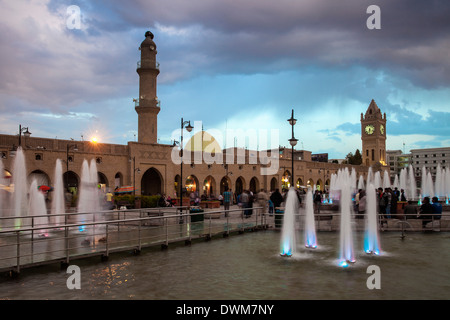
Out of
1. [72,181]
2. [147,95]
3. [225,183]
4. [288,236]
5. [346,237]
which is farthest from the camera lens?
[225,183]

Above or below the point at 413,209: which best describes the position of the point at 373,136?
above

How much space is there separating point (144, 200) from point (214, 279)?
815 inches

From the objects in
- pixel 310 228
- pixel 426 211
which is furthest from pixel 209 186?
pixel 310 228

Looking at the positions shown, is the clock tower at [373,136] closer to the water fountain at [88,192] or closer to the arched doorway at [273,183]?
the arched doorway at [273,183]

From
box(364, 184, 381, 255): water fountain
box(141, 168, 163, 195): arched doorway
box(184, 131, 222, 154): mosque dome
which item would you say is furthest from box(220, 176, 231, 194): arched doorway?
box(364, 184, 381, 255): water fountain

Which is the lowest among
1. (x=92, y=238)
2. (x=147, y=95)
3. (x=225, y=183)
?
(x=92, y=238)

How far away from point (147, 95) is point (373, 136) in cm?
7200

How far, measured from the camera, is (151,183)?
137 ft

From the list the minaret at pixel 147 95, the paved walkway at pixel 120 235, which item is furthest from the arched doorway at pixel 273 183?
the paved walkway at pixel 120 235

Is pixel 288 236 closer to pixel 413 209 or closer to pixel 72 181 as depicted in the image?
pixel 413 209

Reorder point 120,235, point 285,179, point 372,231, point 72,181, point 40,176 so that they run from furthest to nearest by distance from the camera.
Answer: point 285,179 < point 72,181 < point 40,176 < point 372,231 < point 120,235

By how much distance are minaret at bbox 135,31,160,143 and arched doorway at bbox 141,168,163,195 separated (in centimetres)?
420

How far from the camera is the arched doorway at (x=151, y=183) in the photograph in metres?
40.7

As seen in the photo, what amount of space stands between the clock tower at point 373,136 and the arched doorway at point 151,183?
221 feet
